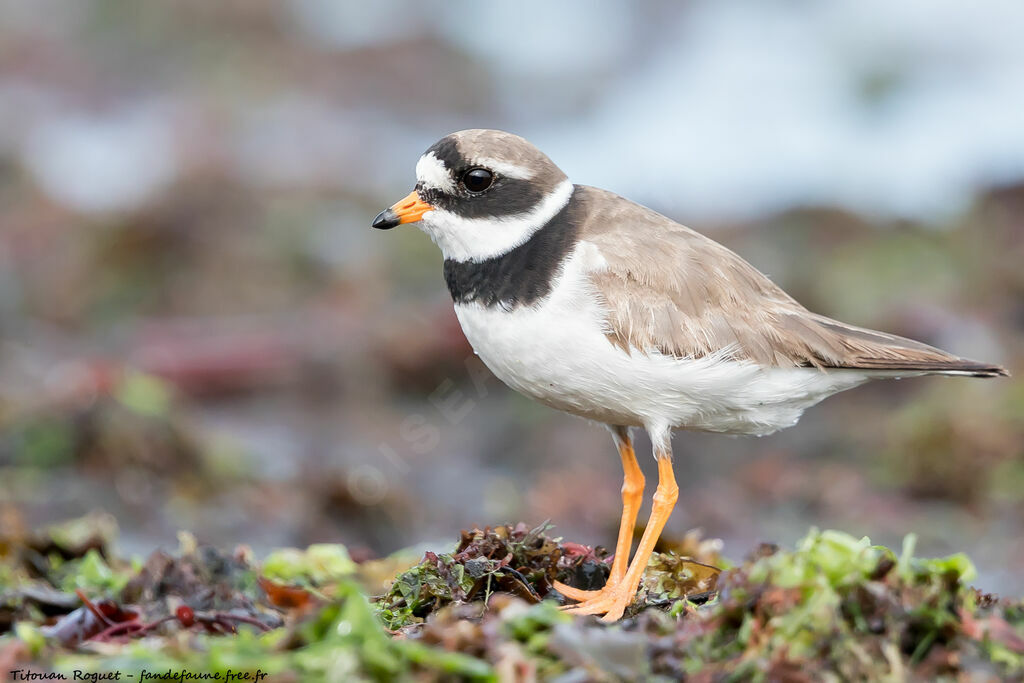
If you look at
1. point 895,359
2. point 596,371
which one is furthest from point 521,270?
point 895,359

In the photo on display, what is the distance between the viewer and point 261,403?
12.0 meters

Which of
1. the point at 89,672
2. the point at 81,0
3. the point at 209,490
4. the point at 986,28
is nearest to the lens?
the point at 89,672

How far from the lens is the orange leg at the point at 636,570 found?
13.8 feet

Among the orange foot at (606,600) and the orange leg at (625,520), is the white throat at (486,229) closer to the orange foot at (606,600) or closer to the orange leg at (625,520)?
the orange leg at (625,520)

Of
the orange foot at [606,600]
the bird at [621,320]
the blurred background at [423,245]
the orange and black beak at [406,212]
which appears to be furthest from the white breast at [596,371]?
the blurred background at [423,245]

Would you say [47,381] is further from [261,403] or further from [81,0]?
[81,0]

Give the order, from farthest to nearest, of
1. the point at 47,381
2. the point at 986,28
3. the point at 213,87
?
the point at 986,28 → the point at 213,87 → the point at 47,381

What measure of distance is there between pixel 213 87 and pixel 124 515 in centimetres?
1956

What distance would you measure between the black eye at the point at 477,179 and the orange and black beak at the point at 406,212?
0.20 m

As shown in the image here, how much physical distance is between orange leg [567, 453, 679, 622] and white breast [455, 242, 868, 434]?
0.27 metres

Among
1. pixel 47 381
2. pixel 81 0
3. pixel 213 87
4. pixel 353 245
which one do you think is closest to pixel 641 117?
pixel 213 87

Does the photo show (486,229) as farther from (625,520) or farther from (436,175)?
(625,520)

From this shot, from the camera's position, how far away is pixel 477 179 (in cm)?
470

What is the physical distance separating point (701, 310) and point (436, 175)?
1.30 m
